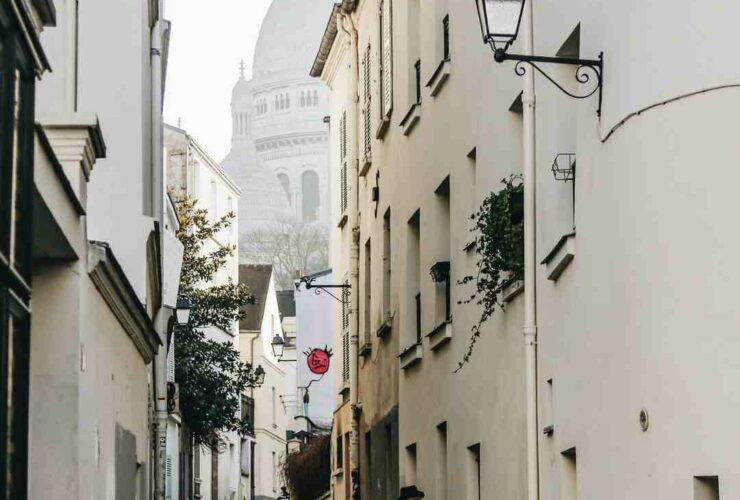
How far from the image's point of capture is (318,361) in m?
35.8

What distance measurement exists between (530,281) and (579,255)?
65.9 inches

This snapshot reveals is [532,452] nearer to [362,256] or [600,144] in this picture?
[600,144]

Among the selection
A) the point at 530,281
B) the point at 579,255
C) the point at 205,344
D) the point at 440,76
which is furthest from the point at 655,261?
the point at 205,344

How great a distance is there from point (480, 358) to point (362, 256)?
420 inches

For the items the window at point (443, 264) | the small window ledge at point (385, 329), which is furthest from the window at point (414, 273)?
the small window ledge at point (385, 329)

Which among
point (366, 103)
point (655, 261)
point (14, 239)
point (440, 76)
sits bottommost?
point (14, 239)

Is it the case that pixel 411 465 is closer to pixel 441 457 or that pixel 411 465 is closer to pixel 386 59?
pixel 441 457

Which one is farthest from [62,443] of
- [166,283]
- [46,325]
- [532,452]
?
[166,283]

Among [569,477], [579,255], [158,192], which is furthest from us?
[158,192]

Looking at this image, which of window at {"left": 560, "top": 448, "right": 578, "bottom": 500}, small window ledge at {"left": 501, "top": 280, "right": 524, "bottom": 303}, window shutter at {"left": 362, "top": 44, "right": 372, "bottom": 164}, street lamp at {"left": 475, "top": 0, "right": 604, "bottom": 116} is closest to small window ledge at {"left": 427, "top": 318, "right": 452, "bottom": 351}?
small window ledge at {"left": 501, "top": 280, "right": 524, "bottom": 303}

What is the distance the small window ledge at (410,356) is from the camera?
19023 mm

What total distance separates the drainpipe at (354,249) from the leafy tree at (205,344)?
5.00 meters

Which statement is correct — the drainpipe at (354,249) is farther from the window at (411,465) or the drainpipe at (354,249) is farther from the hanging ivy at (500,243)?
the hanging ivy at (500,243)

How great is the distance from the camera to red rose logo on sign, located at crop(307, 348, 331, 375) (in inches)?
1398
